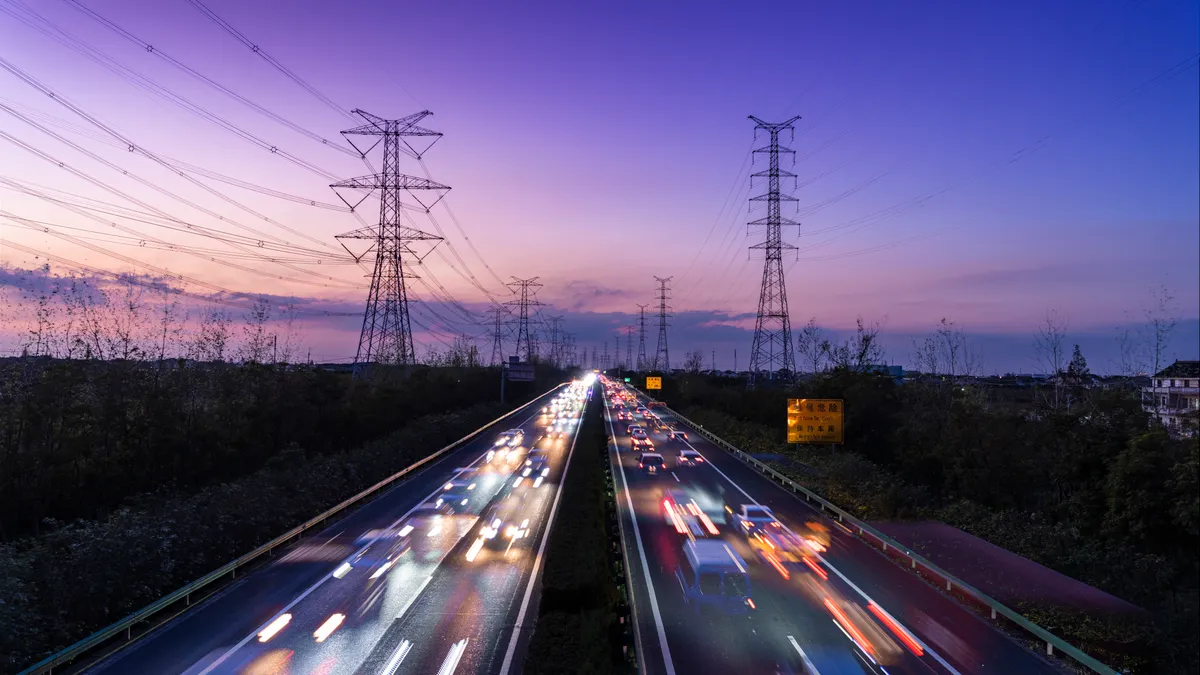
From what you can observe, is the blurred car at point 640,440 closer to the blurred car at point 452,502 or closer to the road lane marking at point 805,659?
the blurred car at point 452,502

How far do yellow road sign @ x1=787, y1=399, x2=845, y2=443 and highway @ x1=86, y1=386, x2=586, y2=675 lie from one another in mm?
16477

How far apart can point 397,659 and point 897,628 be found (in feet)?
31.9

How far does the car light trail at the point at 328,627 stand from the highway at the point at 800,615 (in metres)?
6.03

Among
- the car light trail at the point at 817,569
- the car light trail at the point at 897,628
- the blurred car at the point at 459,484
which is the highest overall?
the car light trail at the point at 897,628

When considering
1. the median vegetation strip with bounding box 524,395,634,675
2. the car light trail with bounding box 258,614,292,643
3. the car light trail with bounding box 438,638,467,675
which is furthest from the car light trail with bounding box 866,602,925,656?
the car light trail with bounding box 258,614,292,643

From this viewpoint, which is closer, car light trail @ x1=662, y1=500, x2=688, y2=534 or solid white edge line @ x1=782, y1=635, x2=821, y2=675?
solid white edge line @ x1=782, y1=635, x2=821, y2=675

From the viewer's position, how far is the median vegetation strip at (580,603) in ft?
37.6

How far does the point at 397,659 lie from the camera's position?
12.2 metres

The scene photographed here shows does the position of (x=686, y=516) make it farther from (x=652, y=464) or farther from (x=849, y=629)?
(x=652, y=464)

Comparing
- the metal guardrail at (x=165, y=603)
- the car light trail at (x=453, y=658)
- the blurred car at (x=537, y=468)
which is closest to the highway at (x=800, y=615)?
the car light trail at (x=453, y=658)

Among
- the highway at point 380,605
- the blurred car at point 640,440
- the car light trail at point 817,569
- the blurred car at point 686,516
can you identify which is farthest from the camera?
the blurred car at point 640,440

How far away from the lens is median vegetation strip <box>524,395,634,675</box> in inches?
451

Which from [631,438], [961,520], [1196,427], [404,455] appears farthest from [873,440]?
[1196,427]

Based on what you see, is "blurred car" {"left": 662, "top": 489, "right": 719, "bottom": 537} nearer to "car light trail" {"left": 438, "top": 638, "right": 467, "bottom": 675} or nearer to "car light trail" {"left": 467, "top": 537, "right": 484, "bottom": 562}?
"car light trail" {"left": 467, "top": 537, "right": 484, "bottom": 562}
